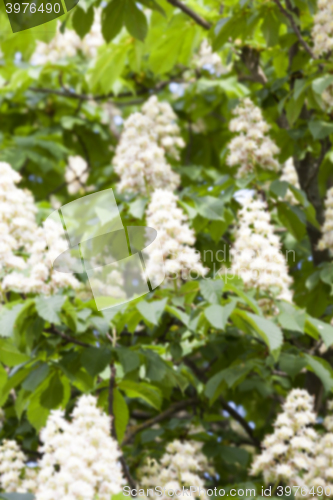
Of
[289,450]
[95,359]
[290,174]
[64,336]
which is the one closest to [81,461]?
[95,359]

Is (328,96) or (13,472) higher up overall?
(328,96)

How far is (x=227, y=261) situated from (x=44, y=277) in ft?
4.25

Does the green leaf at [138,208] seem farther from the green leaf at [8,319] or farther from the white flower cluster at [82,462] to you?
the white flower cluster at [82,462]

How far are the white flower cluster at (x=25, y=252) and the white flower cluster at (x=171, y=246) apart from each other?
348mm

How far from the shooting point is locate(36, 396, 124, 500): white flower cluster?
67.8 inches

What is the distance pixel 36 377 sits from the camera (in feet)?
7.64

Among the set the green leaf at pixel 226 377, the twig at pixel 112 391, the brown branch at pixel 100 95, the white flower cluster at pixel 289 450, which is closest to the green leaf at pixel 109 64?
the brown branch at pixel 100 95

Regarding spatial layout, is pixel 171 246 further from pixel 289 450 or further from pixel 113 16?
pixel 113 16

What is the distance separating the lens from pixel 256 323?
7.22 feet

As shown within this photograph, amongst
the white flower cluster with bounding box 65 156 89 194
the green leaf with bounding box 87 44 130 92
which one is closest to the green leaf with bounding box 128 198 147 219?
the green leaf with bounding box 87 44 130 92

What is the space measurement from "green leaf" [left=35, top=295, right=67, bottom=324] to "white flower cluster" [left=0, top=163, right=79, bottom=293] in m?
0.19

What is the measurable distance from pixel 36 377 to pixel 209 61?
3129 millimetres

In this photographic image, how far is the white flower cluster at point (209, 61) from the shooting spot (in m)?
4.58

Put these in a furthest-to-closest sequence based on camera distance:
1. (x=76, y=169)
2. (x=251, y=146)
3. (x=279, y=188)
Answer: (x=76, y=169)
(x=251, y=146)
(x=279, y=188)
